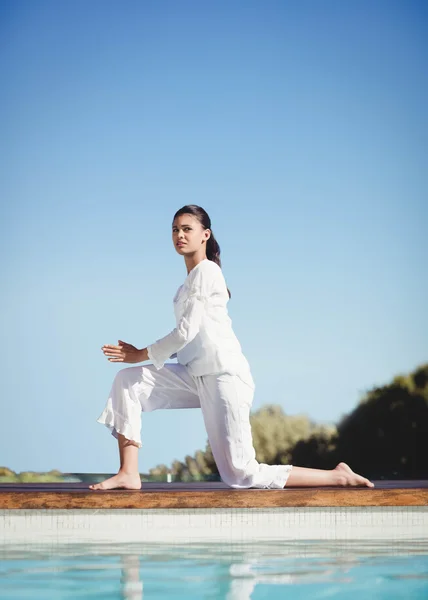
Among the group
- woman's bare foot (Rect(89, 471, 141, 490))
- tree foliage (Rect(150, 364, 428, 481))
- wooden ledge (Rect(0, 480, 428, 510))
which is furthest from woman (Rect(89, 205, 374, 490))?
tree foliage (Rect(150, 364, 428, 481))

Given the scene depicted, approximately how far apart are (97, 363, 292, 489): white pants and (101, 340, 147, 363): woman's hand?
12cm

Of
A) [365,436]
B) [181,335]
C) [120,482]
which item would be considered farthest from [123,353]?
[365,436]

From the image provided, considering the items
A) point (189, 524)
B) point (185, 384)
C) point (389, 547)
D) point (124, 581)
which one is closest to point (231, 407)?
point (185, 384)

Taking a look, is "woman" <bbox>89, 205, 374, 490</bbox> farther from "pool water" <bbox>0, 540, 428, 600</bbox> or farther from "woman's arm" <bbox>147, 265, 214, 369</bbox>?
"pool water" <bbox>0, 540, 428, 600</bbox>

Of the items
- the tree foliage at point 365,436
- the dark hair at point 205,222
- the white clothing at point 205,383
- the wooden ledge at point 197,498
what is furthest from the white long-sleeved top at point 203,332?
the tree foliage at point 365,436

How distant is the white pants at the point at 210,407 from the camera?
144 inches

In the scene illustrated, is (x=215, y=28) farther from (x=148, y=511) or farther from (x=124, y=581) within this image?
(x=124, y=581)

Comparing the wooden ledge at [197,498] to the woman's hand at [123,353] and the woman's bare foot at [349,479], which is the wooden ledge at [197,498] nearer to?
the woman's bare foot at [349,479]

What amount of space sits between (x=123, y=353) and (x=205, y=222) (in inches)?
28.3

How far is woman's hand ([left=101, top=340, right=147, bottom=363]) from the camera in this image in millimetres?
3580

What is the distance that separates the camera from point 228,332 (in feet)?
12.4

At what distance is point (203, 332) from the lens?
371 cm

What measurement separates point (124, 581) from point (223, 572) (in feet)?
1.09

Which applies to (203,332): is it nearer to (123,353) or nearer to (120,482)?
(123,353)
